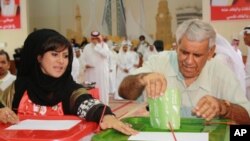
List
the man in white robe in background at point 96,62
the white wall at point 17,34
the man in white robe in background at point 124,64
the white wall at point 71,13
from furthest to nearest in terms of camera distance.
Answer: the white wall at point 71,13 < the white wall at point 17,34 < the man in white robe in background at point 124,64 < the man in white robe in background at point 96,62

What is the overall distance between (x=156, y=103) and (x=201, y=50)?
2.14 ft

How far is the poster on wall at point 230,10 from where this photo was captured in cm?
861

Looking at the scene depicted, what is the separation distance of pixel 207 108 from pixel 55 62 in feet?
2.87

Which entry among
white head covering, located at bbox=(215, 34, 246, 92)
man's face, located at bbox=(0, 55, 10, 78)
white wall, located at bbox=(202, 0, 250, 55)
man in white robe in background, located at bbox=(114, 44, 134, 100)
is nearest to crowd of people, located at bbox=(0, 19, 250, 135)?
white head covering, located at bbox=(215, 34, 246, 92)

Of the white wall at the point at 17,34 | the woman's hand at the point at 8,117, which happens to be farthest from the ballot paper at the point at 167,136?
the white wall at the point at 17,34

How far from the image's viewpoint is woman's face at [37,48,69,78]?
2.01m

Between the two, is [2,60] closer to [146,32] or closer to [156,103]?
[156,103]

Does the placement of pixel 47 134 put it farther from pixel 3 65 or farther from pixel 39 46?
pixel 3 65

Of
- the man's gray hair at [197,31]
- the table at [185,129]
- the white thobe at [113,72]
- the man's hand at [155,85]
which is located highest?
the man's gray hair at [197,31]

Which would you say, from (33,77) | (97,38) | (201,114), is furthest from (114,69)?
(201,114)

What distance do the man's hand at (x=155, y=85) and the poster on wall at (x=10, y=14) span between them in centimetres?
979

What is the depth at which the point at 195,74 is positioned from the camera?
6.81 feet

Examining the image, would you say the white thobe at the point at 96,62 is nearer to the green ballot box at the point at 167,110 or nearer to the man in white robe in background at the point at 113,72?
the man in white robe in background at the point at 113,72

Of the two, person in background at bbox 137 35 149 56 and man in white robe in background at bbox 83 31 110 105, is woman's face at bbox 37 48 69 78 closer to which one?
man in white robe in background at bbox 83 31 110 105
